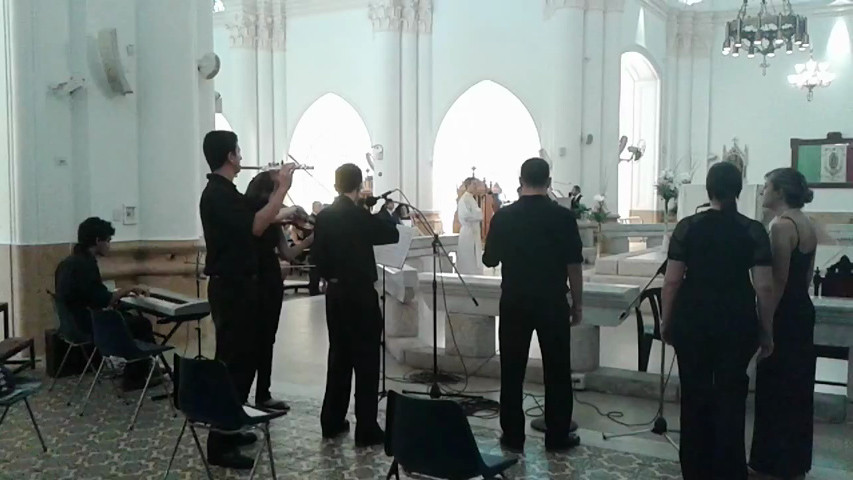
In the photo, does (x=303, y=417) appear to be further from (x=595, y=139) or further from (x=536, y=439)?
(x=595, y=139)

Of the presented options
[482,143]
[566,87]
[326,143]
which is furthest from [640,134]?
[326,143]

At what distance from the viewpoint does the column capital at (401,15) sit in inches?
766

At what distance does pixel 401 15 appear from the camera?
19.6 m

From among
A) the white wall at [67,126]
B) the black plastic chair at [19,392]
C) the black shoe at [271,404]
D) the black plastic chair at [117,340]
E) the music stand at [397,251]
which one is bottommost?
the black shoe at [271,404]

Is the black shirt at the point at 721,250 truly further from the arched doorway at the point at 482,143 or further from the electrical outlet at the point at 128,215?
the arched doorway at the point at 482,143

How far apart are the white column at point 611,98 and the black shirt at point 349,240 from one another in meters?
14.2

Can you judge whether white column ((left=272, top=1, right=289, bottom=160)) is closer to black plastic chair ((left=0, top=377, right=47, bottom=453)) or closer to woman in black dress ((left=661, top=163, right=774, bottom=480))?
black plastic chair ((left=0, top=377, right=47, bottom=453))

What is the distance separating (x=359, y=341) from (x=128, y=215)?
14.0ft

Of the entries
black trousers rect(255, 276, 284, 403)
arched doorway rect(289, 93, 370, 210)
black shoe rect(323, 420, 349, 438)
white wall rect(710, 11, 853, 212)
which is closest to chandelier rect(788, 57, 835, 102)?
white wall rect(710, 11, 853, 212)

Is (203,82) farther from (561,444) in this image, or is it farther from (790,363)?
(790,363)

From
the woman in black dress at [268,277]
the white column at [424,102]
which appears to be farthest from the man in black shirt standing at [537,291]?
the white column at [424,102]

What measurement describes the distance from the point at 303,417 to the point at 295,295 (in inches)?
280

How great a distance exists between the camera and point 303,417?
546cm

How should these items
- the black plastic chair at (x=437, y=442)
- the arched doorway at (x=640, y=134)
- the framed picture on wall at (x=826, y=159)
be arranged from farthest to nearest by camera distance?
the arched doorway at (x=640, y=134)
the framed picture on wall at (x=826, y=159)
the black plastic chair at (x=437, y=442)
